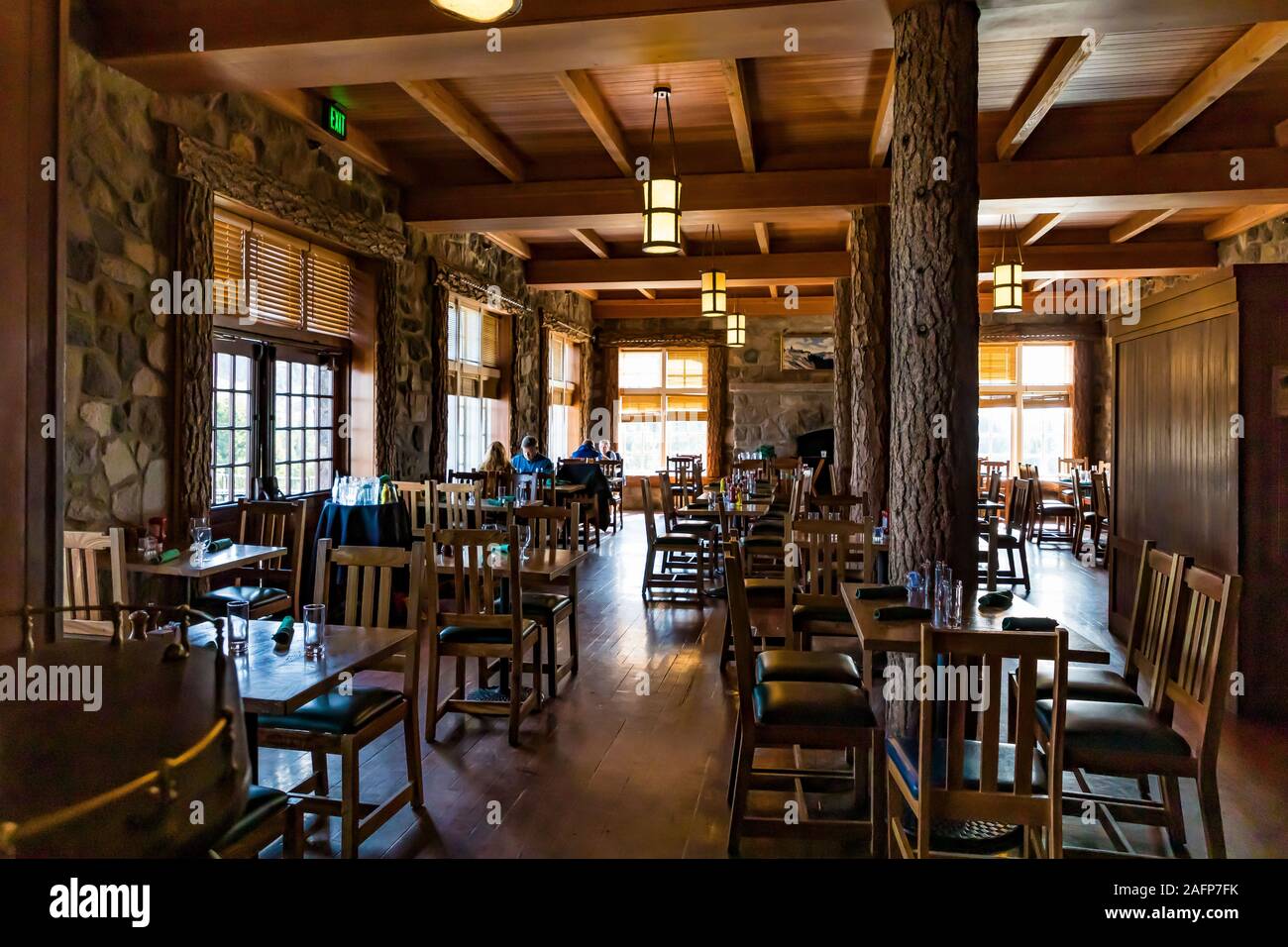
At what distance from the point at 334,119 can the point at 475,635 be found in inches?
154

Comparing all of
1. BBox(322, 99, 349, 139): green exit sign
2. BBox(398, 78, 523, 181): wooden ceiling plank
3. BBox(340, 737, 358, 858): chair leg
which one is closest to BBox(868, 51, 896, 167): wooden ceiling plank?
BBox(398, 78, 523, 181): wooden ceiling plank

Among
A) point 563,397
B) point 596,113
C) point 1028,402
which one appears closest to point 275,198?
point 596,113

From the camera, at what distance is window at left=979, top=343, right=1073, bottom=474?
496 inches

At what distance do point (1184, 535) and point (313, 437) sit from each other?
19.1 feet

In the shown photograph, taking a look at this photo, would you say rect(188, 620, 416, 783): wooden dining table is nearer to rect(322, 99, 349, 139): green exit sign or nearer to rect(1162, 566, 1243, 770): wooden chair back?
rect(1162, 566, 1243, 770): wooden chair back

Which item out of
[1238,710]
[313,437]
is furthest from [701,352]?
[1238,710]

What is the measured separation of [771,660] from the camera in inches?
118

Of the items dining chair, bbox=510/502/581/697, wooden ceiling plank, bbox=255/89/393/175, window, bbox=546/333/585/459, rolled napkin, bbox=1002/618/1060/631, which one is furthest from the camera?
window, bbox=546/333/585/459

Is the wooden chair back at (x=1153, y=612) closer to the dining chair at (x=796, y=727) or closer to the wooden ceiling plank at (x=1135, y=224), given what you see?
the dining chair at (x=796, y=727)

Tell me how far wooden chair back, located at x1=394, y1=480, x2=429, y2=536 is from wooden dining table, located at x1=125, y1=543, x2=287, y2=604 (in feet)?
4.32

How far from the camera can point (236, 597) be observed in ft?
13.5

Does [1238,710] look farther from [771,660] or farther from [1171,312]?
[771,660]

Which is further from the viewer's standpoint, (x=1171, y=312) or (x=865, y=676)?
(x=1171, y=312)

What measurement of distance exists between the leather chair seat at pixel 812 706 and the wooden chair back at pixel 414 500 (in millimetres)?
3333
